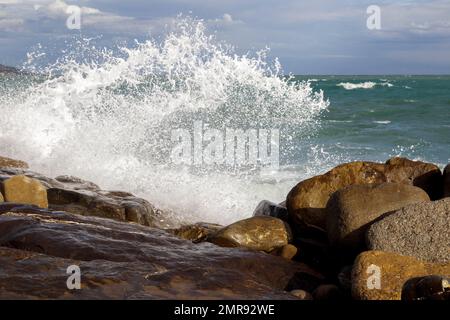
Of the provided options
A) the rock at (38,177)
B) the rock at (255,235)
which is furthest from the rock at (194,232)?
the rock at (38,177)

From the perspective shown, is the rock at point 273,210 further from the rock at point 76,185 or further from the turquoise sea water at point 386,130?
the turquoise sea water at point 386,130

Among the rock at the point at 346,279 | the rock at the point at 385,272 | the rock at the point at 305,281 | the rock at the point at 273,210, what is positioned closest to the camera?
the rock at the point at 385,272

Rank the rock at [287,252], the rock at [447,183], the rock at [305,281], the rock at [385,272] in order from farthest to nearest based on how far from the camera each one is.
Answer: the rock at [447,183] < the rock at [287,252] < the rock at [305,281] < the rock at [385,272]

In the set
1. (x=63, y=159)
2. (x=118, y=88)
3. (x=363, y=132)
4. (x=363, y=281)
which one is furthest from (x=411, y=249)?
(x=363, y=132)

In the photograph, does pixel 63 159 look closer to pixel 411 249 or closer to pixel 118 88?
pixel 118 88

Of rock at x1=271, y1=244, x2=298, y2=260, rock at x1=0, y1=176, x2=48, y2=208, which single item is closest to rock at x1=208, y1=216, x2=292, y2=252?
rock at x1=271, y1=244, x2=298, y2=260

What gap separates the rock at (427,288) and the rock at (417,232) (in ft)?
1.81

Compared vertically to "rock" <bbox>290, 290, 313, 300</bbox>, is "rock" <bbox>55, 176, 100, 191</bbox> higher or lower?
higher

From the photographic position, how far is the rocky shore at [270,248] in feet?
14.0

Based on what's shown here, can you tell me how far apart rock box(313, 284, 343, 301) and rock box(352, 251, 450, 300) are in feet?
0.96

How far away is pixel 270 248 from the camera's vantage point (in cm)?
621

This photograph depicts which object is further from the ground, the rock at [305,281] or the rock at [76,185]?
the rock at [76,185]

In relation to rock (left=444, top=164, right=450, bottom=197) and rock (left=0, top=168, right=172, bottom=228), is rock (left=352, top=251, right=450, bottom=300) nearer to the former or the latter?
rock (left=444, top=164, right=450, bottom=197)

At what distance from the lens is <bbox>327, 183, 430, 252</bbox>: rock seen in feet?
18.5
